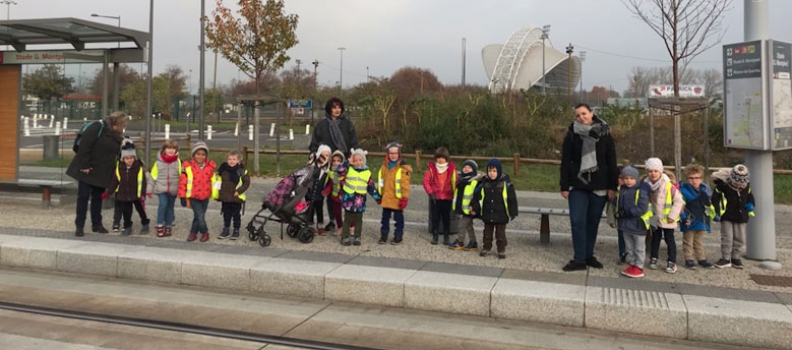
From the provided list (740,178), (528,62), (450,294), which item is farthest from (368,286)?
(528,62)

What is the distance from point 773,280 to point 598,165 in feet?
7.12

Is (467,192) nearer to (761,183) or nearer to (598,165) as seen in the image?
(598,165)

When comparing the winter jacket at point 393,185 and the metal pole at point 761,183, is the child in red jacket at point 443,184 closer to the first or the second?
Answer: the winter jacket at point 393,185

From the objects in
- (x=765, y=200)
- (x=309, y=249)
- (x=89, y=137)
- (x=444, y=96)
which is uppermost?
(x=444, y=96)

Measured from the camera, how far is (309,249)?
770 cm

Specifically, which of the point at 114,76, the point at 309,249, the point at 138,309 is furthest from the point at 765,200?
the point at 114,76

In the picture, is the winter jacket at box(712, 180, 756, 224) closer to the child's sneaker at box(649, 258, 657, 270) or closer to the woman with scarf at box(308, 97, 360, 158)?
the child's sneaker at box(649, 258, 657, 270)

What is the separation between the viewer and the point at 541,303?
554 cm

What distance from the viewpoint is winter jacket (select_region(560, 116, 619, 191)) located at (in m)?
6.54

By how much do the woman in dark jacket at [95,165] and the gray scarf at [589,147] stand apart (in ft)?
20.9

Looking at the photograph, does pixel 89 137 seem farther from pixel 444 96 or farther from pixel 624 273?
pixel 444 96

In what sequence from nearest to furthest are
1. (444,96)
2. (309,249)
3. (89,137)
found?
(309,249) < (89,137) < (444,96)

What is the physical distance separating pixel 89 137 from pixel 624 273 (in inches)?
288

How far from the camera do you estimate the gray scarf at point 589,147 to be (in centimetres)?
650
